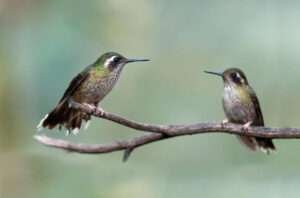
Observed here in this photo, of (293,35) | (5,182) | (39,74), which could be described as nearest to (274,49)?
(293,35)

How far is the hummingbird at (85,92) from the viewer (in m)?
1.56

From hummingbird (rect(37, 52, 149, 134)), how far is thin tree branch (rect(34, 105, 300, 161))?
47 millimetres

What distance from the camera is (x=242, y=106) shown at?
5.90ft

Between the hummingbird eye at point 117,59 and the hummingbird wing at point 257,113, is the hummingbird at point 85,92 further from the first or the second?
the hummingbird wing at point 257,113

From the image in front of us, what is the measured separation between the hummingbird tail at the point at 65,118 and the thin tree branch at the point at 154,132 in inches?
1.5

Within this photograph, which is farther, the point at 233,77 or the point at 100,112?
the point at 233,77

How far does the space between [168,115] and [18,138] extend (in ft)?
1.82

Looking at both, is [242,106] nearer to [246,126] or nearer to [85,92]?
[246,126]

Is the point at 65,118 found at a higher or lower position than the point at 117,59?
lower

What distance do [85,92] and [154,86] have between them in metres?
1.04

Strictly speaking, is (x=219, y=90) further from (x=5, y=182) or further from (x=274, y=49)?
(x=5, y=182)

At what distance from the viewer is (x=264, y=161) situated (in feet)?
8.47

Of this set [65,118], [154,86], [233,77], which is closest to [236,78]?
[233,77]

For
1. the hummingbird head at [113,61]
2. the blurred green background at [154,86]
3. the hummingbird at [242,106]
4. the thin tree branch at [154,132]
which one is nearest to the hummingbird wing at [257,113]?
the hummingbird at [242,106]
